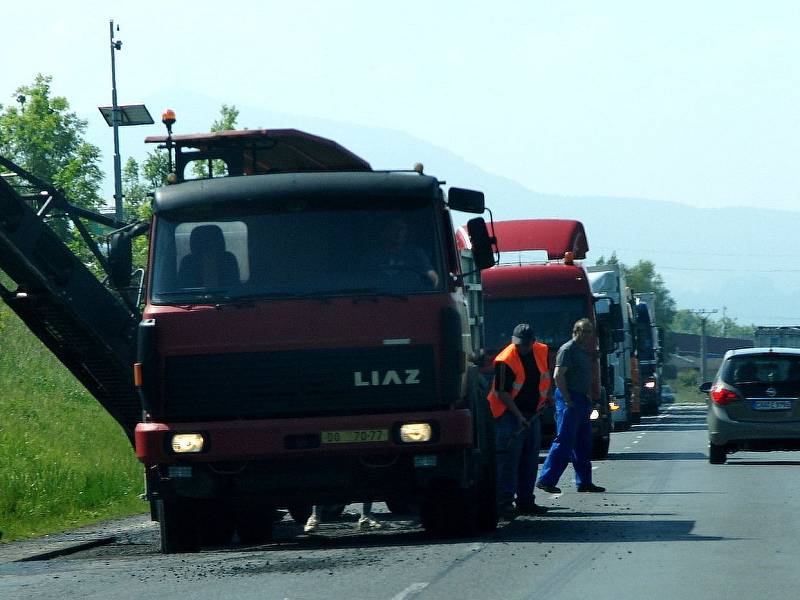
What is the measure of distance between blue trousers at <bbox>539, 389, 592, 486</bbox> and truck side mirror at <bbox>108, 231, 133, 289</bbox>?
5.75 metres

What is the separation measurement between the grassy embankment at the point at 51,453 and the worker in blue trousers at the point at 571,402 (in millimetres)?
4853

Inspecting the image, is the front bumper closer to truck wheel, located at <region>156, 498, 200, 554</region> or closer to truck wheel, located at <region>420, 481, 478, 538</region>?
truck wheel, located at <region>156, 498, 200, 554</region>

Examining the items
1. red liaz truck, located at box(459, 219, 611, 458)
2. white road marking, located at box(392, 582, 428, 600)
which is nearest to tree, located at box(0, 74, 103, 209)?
red liaz truck, located at box(459, 219, 611, 458)

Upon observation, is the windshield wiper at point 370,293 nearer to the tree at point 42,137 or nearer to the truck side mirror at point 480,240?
the truck side mirror at point 480,240

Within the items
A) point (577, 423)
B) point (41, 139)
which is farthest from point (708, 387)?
point (41, 139)

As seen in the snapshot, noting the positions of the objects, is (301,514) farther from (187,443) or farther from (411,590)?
(411,590)

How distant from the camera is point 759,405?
22.9m

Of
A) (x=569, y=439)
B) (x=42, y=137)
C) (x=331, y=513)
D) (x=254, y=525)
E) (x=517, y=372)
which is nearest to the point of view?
(x=254, y=525)

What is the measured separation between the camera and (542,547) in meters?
11.9

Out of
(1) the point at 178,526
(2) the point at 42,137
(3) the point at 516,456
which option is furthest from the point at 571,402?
(2) the point at 42,137

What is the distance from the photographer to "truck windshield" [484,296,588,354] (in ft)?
82.2

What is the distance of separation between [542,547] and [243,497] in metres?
2.12

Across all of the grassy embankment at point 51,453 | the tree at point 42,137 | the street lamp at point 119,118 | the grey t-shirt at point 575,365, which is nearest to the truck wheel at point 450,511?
the grey t-shirt at point 575,365

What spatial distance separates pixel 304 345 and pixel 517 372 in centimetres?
435
